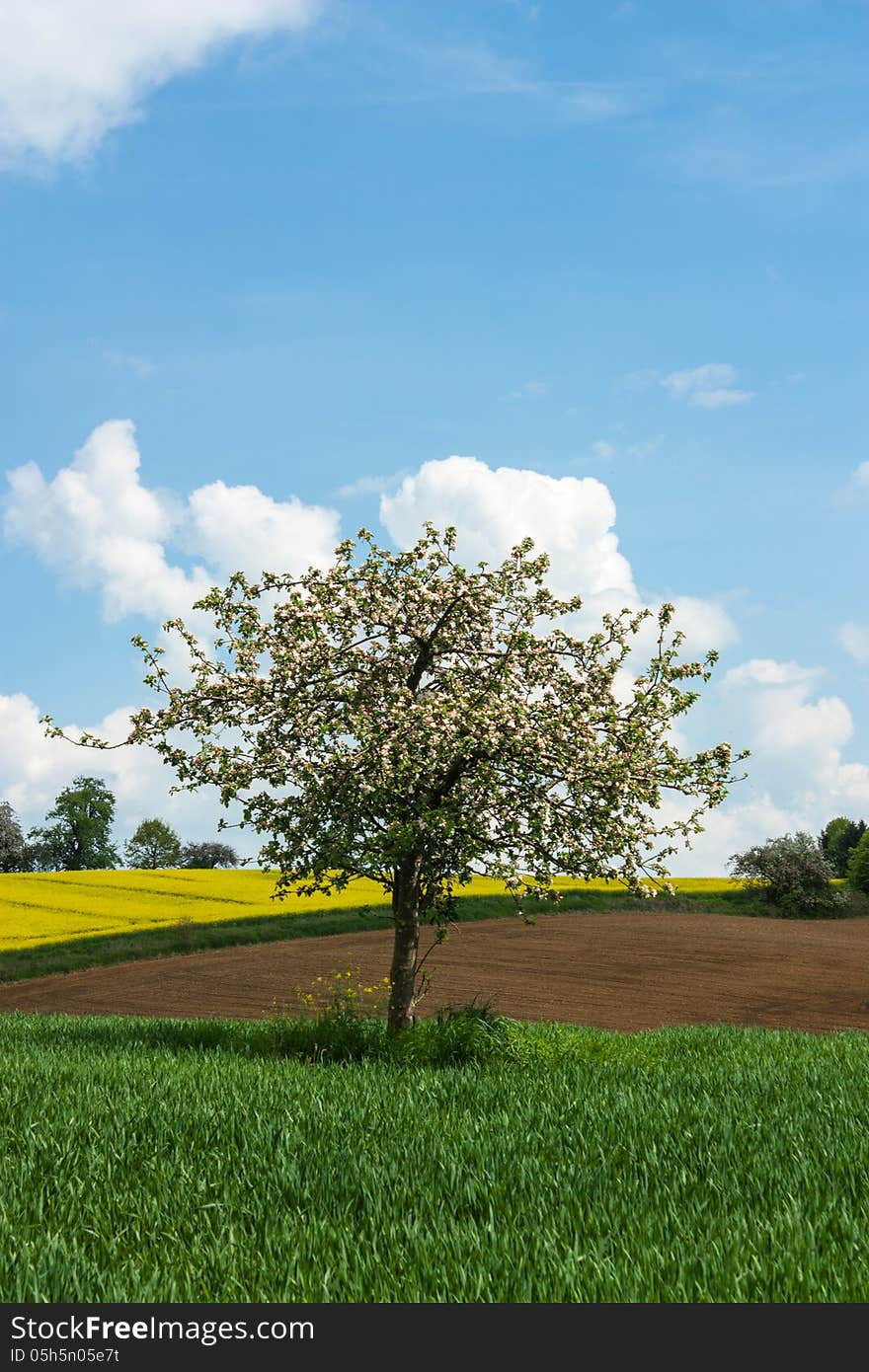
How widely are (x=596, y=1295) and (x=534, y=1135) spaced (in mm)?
3760

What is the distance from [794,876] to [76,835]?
82.3m

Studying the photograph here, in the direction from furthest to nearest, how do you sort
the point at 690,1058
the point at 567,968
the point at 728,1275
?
1. the point at 567,968
2. the point at 690,1058
3. the point at 728,1275

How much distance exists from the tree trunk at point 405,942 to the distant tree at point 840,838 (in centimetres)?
10938

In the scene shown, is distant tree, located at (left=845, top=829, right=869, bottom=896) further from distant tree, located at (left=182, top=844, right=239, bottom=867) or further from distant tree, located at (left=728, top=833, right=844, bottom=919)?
distant tree, located at (left=182, top=844, right=239, bottom=867)

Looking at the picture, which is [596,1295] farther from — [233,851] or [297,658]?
[233,851]

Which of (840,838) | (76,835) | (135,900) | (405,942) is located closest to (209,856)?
(76,835)

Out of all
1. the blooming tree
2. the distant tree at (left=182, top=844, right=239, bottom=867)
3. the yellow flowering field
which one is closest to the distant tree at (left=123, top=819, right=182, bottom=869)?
the distant tree at (left=182, top=844, right=239, bottom=867)

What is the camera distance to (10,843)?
A: 98.4 metres

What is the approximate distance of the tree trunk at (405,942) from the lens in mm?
16594

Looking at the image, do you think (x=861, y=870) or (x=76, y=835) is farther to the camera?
(x=76, y=835)

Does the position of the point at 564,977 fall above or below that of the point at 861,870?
below

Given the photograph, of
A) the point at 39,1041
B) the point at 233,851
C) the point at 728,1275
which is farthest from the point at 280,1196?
the point at 233,851

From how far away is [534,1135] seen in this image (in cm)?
864

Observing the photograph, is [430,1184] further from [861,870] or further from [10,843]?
[10,843]
